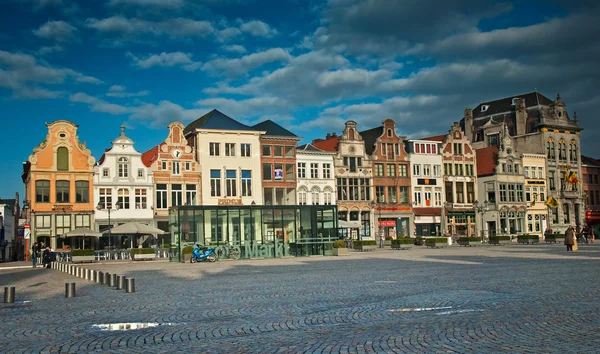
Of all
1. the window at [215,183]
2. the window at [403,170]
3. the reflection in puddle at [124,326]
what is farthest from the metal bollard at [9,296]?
the window at [403,170]

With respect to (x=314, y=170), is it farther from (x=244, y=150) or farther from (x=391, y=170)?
(x=391, y=170)

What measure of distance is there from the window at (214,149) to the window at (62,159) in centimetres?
1377

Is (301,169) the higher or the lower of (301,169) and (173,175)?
the higher

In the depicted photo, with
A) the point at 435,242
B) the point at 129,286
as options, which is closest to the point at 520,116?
the point at 435,242

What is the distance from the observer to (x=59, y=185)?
188ft

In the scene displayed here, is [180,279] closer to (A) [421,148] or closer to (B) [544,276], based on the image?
(B) [544,276]

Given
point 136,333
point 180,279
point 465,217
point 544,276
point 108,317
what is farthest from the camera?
point 465,217

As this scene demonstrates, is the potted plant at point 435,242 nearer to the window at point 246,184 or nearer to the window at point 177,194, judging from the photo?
the window at point 246,184

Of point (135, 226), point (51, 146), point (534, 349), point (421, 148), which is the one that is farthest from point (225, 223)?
point (421, 148)

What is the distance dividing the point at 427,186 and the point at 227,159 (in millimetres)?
25183

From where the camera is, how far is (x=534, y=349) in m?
9.15

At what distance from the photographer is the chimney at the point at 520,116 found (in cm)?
8544

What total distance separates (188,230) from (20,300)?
23032 millimetres

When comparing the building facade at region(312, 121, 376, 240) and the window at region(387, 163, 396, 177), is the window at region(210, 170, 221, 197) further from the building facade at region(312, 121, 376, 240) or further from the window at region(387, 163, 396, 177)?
the window at region(387, 163, 396, 177)
